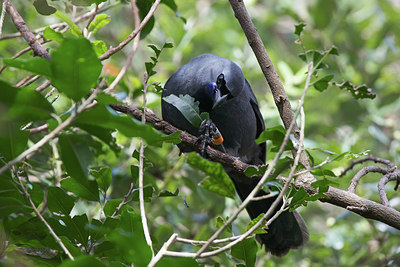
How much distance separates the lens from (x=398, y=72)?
6668mm

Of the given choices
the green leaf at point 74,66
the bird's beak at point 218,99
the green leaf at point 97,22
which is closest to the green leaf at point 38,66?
the green leaf at point 74,66

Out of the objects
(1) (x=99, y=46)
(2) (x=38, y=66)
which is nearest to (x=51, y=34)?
(1) (x=99, y=46)

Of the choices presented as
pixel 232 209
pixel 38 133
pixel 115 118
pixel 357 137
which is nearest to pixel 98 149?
pixel 38 133

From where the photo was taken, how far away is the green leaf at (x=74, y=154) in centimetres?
162

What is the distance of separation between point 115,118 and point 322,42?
466cm

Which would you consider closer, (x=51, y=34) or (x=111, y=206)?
(x=111, y=206)

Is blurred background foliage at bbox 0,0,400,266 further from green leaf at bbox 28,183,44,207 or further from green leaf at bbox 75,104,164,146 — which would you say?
green leaf at bbox 75,104,164,146

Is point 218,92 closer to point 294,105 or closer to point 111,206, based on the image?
point 294,105

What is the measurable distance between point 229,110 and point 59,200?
77.1 inches

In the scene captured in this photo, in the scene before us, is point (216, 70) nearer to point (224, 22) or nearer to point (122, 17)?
point (224, 22)

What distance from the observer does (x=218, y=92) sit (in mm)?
3275

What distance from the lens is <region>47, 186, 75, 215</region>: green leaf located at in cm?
203

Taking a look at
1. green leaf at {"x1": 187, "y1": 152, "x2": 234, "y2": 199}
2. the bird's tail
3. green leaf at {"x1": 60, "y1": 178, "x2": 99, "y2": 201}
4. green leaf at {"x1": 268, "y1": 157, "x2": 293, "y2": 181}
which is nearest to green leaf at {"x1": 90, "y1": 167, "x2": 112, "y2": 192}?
green leaf at {"x1": 60, "y1": 178, "x2": 99, "y2": 201}

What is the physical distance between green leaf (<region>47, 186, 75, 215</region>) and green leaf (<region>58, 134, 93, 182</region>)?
0.44 m
